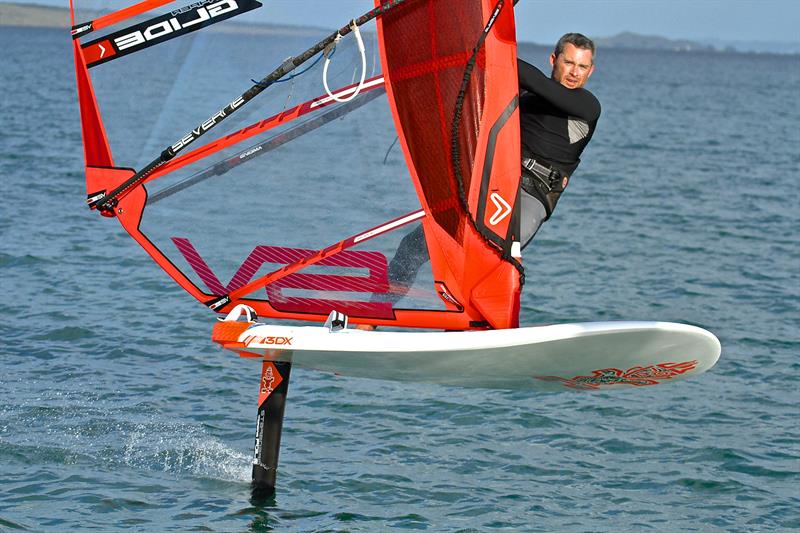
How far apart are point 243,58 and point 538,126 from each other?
5.77ft

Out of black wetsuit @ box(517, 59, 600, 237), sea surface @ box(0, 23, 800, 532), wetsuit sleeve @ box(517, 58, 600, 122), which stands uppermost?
wetsuit sleeve @ box(517, 58, 600, 122)

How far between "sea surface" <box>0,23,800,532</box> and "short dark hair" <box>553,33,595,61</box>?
Result: 1309 millimetres

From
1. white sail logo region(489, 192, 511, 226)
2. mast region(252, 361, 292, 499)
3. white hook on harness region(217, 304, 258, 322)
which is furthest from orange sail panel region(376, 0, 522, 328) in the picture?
mast region(252, 361, 292, 499)

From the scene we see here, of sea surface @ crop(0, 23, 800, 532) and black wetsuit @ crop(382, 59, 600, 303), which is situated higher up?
black wetsuit @ crop(382, 59, 600, 303)

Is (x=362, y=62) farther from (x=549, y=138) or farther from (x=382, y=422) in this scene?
(x=382, y=422)

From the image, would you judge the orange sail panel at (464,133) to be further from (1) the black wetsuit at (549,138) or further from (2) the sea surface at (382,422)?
(2) the sea surface at (382,422)

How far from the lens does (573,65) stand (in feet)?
21.8

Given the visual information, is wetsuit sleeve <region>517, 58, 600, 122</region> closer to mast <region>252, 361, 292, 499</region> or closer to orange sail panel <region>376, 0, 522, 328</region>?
orange sail panel <region>376, 0, 522, 328</region>

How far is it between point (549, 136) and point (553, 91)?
1.20 feet

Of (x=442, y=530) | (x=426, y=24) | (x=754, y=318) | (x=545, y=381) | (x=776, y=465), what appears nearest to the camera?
(x=426, y=24)

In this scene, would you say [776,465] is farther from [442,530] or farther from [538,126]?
[538,126]

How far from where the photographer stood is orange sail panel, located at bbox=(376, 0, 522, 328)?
21.7ft

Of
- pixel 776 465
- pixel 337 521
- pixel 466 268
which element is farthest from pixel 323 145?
pixel 776 465

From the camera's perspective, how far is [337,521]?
7.77m
